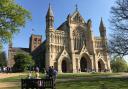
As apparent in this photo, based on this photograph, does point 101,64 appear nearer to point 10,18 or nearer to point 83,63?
point 83,63

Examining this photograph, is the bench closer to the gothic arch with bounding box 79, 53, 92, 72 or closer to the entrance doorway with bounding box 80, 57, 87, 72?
the gothic arch with bounding box 79, 53, 92, 72

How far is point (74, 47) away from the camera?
271ft

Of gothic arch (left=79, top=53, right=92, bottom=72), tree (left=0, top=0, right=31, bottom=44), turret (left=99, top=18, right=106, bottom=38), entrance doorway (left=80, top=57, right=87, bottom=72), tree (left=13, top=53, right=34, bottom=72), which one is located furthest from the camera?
turret (left=99, top=18, right=106, bottom=38)

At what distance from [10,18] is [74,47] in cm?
5321

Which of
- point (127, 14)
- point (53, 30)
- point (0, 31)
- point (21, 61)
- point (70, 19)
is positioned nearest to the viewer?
point (0, 31)

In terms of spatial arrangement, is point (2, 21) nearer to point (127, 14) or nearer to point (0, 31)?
point (0, 31)

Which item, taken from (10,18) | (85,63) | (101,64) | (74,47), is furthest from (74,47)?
(10,18)

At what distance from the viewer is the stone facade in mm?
77000

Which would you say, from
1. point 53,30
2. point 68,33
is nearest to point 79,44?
point 68,33

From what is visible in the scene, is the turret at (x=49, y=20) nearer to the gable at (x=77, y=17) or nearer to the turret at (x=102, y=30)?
the gable at (x=77, y=17)

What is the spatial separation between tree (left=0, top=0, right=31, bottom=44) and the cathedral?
4408 cm

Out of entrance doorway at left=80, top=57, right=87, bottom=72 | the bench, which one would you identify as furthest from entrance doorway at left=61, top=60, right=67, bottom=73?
the bench

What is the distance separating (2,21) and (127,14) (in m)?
16.5

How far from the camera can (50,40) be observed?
252ft
